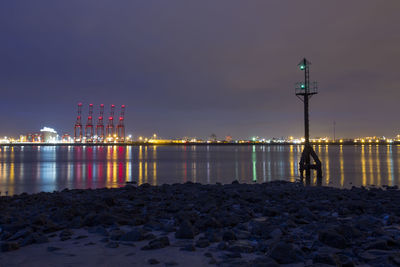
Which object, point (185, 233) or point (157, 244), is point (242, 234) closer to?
point (185, 233)

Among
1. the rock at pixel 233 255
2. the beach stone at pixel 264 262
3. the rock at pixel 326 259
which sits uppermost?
the rock at pixel 326 259

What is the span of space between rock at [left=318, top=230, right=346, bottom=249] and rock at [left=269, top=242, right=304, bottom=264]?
730mm

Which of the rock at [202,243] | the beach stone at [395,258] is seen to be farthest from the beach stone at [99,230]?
the beach stone at [395,258]

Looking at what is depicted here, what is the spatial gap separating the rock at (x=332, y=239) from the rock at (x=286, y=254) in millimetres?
730

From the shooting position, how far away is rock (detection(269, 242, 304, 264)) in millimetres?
4863

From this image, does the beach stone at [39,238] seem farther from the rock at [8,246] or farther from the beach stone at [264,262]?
the beach stone at [264,262]

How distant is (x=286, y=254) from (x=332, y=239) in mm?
1078

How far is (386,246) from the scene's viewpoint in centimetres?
532

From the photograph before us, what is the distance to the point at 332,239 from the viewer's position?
18.1 feet

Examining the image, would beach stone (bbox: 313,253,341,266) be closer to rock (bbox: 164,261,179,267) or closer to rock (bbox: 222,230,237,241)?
rock (bbox: 222,230,237,241)

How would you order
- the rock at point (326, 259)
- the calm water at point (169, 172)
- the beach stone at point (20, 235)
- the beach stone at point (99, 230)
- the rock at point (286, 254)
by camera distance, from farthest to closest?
1. the calm water at point (169, 172)
2. the beach stone at point (99, 230)
3. the beach stone at point (20, 235)
4. the rock at point (286, 254)
5. the rock at point (326, 259)

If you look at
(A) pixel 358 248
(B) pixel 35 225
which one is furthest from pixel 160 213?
(A) pixel 358 248

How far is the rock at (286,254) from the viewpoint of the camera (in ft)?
16.0

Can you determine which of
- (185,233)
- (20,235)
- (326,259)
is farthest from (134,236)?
(326,259)
